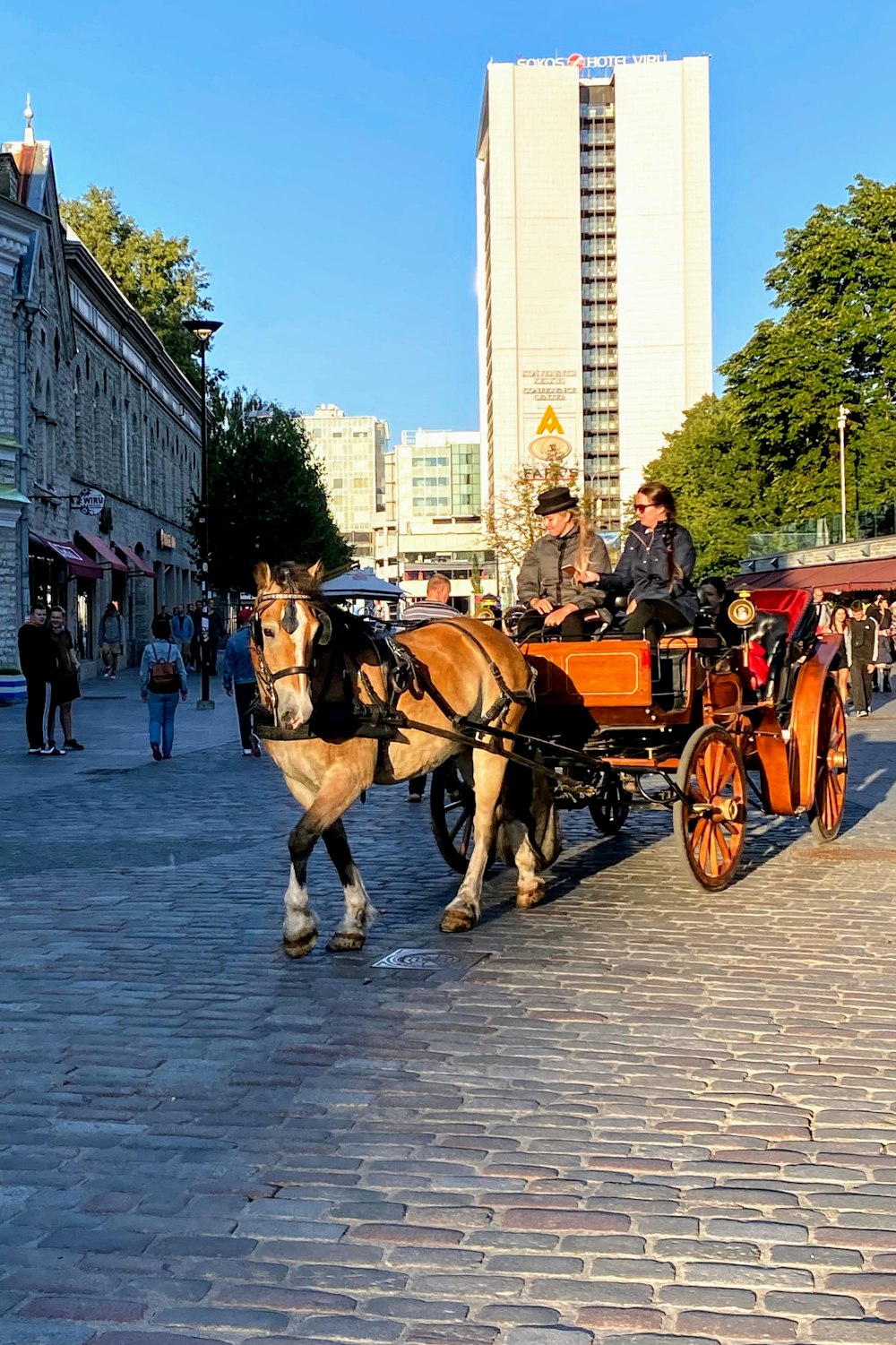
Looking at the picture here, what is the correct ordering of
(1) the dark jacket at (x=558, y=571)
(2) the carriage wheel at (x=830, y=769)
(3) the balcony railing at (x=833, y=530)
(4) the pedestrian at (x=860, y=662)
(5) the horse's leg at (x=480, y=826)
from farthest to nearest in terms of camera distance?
(3) the balcony railing at (x=833, y=530), (4) the pedestrian at (x=860, y=662), (2) the carriage wheel at (x=830, y=769), (1) the dark jacket at (x=558, y=571), (5) the horse's leg at (x=480, y=826)

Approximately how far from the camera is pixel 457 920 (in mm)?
7094

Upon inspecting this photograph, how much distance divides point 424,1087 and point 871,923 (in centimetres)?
350

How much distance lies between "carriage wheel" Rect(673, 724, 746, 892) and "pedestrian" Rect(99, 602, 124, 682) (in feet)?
104

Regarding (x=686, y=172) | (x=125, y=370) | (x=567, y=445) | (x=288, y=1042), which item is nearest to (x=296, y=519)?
(x=125, y=370)

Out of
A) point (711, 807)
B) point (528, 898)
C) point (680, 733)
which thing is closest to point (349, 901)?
point (528, 898)

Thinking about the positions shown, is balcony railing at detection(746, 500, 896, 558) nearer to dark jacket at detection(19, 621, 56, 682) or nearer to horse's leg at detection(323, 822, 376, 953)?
dark jacket at detection(19, 621, 56, 682)

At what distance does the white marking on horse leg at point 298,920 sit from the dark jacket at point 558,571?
2.81 m

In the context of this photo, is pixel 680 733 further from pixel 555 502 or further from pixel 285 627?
pixel 285 627

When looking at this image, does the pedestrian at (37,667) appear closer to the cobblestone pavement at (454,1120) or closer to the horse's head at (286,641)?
the cobblestone pavement at (454,1120)

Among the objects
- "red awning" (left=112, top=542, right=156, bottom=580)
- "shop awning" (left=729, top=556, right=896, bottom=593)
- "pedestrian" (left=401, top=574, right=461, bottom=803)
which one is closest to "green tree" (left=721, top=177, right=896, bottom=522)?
"shop awning" (left=729, top=556, right=896, bottom=593)

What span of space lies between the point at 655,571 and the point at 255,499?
46.9 meters

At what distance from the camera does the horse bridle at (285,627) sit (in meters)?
6.13

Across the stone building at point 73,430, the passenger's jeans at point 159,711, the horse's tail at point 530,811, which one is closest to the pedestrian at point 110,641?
the stone building at point 73,430

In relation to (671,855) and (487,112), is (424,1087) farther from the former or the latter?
(487,112)
